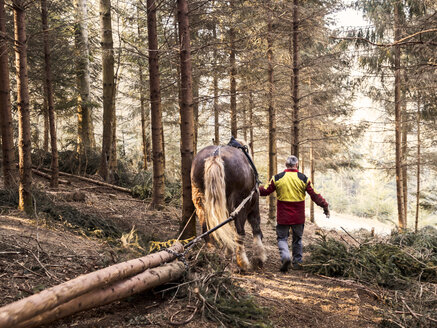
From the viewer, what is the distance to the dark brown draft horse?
16.5ft

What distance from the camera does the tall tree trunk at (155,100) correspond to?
7.55 meters

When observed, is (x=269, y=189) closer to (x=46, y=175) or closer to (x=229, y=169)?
(x=229, y=169)

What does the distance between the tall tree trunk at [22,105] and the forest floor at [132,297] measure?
0.40 m

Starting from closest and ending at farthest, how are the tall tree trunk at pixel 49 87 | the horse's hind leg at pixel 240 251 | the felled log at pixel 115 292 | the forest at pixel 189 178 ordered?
1. the felled log at pixel 115 292
2. the forest at pixel 189 178
3. the horse's hind leg at pixel 240 251
4. the tall tree trunk at pixel 49 87

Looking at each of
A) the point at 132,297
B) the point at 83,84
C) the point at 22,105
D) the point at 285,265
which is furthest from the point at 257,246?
the point at 83,84

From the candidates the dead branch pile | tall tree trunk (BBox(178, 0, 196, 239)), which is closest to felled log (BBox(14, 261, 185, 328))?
tall tree trunk (BBox(178, 0, 196, 239))

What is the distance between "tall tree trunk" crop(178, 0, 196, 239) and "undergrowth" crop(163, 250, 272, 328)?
2568mm

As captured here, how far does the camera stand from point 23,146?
6.17 metres

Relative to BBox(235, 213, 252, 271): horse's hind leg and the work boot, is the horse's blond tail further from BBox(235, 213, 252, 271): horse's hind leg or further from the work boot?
the work boot

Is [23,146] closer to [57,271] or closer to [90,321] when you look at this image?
[57,271]

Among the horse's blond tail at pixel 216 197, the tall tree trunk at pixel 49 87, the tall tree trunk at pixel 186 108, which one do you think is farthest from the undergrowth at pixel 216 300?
the tall tree trunk at pixel 49 87

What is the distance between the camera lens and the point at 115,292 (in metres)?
2.64

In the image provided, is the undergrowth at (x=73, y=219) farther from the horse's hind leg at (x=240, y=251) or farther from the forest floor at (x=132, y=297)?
the horse's hind leg at (x=240, y=251)

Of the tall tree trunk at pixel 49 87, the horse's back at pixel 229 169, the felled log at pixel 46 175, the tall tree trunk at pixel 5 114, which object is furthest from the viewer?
the felled log at pixel 46 175
